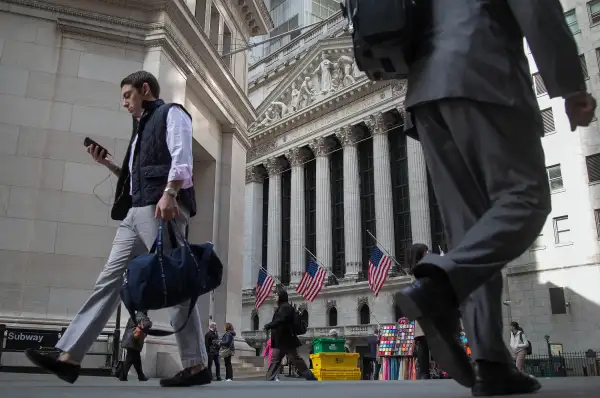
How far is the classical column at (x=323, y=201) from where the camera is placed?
49.6 metres

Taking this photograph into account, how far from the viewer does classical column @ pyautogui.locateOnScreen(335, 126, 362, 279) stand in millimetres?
46875

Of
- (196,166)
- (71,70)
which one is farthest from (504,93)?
(196,166)

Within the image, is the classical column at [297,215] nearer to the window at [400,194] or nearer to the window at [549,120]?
the window at [400,194]

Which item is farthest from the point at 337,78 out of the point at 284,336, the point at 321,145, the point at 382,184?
the point at 284,336

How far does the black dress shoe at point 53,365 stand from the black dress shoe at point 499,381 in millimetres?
3186

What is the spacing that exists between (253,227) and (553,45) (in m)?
56.0

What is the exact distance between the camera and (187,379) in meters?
4.62

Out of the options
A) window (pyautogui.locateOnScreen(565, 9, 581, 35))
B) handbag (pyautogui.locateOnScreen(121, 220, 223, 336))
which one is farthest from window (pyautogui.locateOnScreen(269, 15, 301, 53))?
handbag (pyautogui.locateOnScreen(121, 220, 223, 336))

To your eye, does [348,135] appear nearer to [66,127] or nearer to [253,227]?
[253,227]

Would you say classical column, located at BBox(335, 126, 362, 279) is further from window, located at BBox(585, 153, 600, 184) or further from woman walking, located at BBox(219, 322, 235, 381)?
woman walking, located at BBox(219, 322, 235, 381)

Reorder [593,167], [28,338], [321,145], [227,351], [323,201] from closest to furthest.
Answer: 1. [28,338]
2. [227,351]
3. [593,167]
4. [323,201]
5. [321,145]

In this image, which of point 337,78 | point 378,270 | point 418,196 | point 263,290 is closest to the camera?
point 378,270

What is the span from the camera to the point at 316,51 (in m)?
52.3

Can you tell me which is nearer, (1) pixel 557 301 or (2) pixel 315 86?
(1) pixel 557 301
